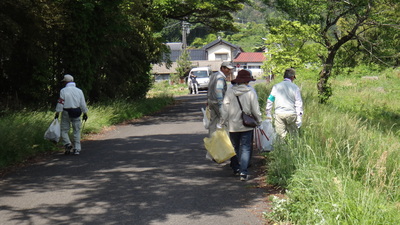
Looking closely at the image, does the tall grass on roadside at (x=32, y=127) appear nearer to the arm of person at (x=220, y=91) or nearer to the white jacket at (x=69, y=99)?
the white jacket at (x=69, y=99)

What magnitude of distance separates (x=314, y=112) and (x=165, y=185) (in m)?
7.00

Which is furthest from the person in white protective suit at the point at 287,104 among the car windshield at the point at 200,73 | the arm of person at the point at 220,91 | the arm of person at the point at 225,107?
the car windshield at the point at 200,73

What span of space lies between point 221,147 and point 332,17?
12410mm

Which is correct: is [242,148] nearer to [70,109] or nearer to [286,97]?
[286,97]

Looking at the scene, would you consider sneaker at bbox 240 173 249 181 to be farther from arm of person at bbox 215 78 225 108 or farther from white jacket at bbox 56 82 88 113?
white jacket at bbox 56 82 88 113

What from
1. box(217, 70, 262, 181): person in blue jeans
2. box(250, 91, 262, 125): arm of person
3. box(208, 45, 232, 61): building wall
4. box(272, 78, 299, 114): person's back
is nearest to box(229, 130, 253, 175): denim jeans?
box(217, 70, 262, 181): person in blue jeans

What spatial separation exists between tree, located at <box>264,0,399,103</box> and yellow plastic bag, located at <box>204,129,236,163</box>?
419 inches

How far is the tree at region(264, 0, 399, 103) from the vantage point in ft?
62.7

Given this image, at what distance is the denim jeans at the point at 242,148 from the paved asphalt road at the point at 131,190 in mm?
224

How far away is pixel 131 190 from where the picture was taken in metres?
8.59

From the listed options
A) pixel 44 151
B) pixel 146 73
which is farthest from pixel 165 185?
pixel 146 73

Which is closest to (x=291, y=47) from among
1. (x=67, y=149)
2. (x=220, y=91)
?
(x=67, y=149)

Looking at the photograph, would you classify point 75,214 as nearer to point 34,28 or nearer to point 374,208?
point 374,208

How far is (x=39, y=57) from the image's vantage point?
60.6ft
